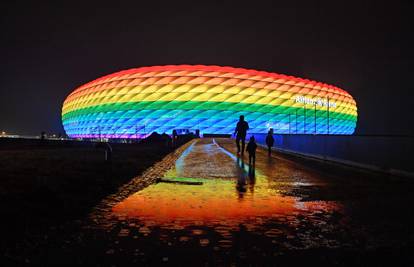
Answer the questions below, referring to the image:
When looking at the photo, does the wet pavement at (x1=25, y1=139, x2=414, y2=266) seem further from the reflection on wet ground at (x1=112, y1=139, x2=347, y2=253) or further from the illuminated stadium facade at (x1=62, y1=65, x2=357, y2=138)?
the illuminated stadium facade at (x1=62, y1=65, x2=357, y2=138)

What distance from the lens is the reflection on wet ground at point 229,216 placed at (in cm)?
499

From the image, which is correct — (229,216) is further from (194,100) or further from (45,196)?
(194,100)

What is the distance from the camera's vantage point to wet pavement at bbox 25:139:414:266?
4258 mm

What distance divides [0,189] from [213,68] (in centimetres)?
7389

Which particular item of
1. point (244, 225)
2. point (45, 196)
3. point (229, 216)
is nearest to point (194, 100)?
point (45, 196)

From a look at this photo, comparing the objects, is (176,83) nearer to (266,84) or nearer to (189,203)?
(266,84)

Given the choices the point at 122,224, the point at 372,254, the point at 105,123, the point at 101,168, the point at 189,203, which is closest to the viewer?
the point at 372,254

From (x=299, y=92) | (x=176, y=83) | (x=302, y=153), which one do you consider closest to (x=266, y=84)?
(x=299, y=92)

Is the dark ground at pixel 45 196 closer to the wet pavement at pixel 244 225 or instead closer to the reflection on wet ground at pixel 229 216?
the wet pavement at pixel 244 225

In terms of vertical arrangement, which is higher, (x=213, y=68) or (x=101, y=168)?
(x=213, y=68)

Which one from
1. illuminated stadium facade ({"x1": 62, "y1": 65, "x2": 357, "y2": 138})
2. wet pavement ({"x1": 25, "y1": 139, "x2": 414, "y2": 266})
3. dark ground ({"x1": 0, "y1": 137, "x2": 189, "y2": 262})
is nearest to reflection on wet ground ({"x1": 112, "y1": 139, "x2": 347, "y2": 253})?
wet pavement ({"x1": 25, "y1": 139, "x2": 414, "y2": 266})

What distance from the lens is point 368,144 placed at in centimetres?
1574

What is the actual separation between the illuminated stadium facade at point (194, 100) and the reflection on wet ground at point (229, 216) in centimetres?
6647

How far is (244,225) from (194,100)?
237ft
